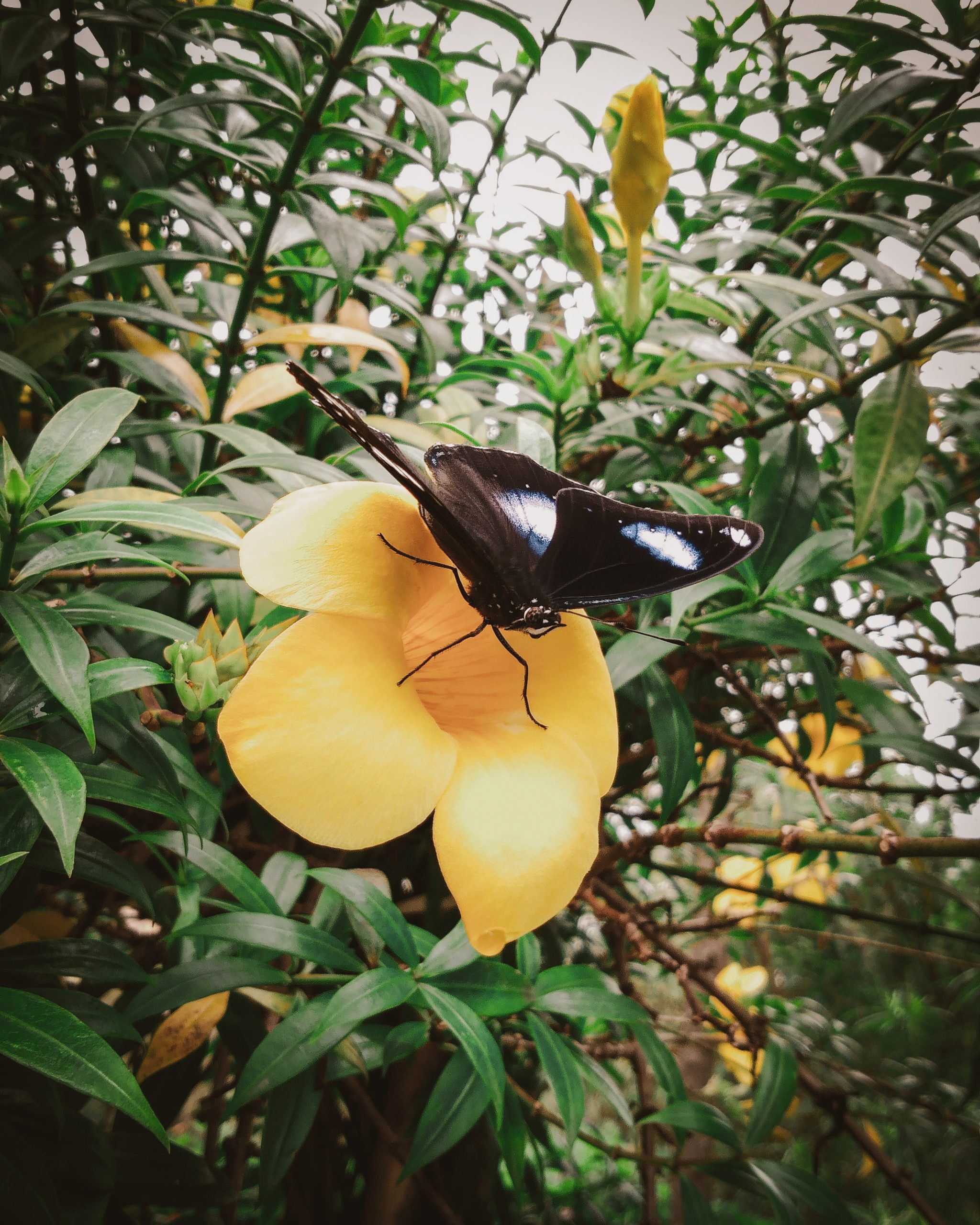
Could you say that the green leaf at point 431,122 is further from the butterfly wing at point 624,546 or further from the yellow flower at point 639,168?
the butterfly wing at point 624,546

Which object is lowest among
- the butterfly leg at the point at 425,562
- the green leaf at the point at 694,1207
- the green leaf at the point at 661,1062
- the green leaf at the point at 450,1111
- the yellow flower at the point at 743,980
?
the yellow flower at the point at 743,980

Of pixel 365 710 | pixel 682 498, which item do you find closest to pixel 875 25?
pixel 682 498

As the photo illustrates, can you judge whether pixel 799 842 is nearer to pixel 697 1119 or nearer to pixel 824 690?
pixel 824 690

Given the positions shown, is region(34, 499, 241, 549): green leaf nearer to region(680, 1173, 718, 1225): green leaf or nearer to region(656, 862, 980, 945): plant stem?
region(656, 862, 980, 945): plant stem

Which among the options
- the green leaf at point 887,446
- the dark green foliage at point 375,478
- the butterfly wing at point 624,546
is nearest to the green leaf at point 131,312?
the dark green foliage at point 375,478

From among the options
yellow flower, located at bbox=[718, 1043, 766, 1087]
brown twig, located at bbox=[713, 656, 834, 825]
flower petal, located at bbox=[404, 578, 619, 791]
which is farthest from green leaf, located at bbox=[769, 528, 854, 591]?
yellow flower, located at bbox=[718, 1043, 766, 1087]

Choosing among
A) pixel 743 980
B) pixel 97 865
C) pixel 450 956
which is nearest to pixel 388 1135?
pixel 450 956
